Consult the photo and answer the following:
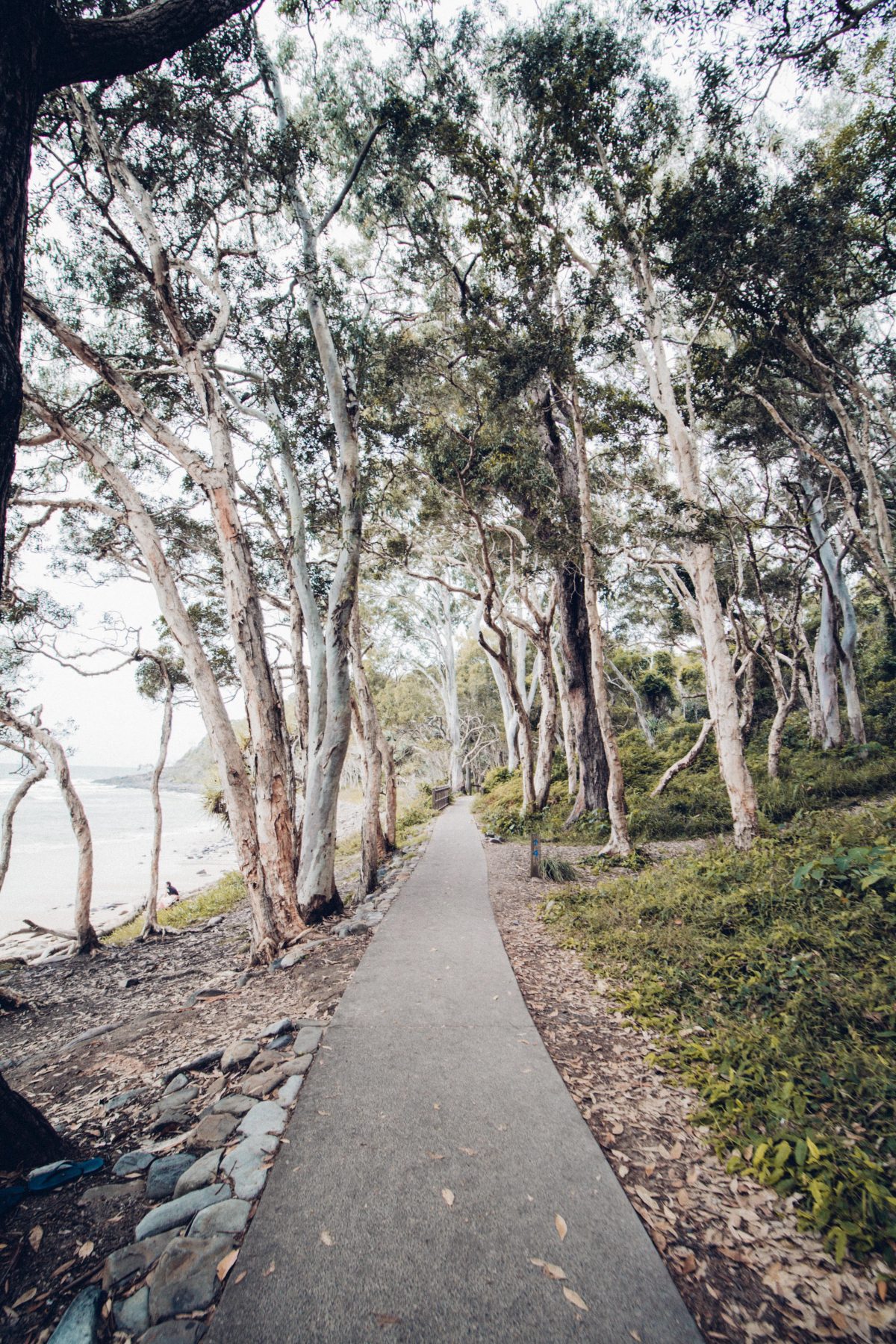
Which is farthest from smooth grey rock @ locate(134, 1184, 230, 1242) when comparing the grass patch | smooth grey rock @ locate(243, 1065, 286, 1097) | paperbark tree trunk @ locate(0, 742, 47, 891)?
paperbark tree trunk @ locate(0, 742, 47, 891)

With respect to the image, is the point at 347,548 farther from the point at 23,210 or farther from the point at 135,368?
the point at 23,210

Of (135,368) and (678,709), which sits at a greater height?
(135,368)

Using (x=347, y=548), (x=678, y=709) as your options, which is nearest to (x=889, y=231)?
(x=347, y=548)

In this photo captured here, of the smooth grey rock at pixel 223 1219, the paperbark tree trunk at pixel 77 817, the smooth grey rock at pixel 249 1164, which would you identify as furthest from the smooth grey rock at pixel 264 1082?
the paperbark tree trunk at pixel 77 817

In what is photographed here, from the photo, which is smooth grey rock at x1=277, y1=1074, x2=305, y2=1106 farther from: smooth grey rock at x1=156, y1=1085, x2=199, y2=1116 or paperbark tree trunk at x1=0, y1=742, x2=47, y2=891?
paperbark tree trunk at x1=0, y1=742, x2=47, y2=891

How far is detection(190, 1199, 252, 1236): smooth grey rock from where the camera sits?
1936 millimetres

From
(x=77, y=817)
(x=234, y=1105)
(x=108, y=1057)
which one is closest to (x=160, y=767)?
(x=77, y=817)

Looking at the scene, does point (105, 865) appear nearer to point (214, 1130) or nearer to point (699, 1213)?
point (214, 1130)

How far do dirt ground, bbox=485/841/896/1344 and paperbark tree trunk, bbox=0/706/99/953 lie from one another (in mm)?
8685

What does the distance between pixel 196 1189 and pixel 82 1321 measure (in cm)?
67

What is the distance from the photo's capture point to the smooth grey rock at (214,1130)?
2.49 meters

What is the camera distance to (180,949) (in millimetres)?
8602

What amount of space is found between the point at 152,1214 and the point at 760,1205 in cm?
239

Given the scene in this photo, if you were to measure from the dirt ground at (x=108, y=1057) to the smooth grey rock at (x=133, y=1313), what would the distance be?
0.19 meters
